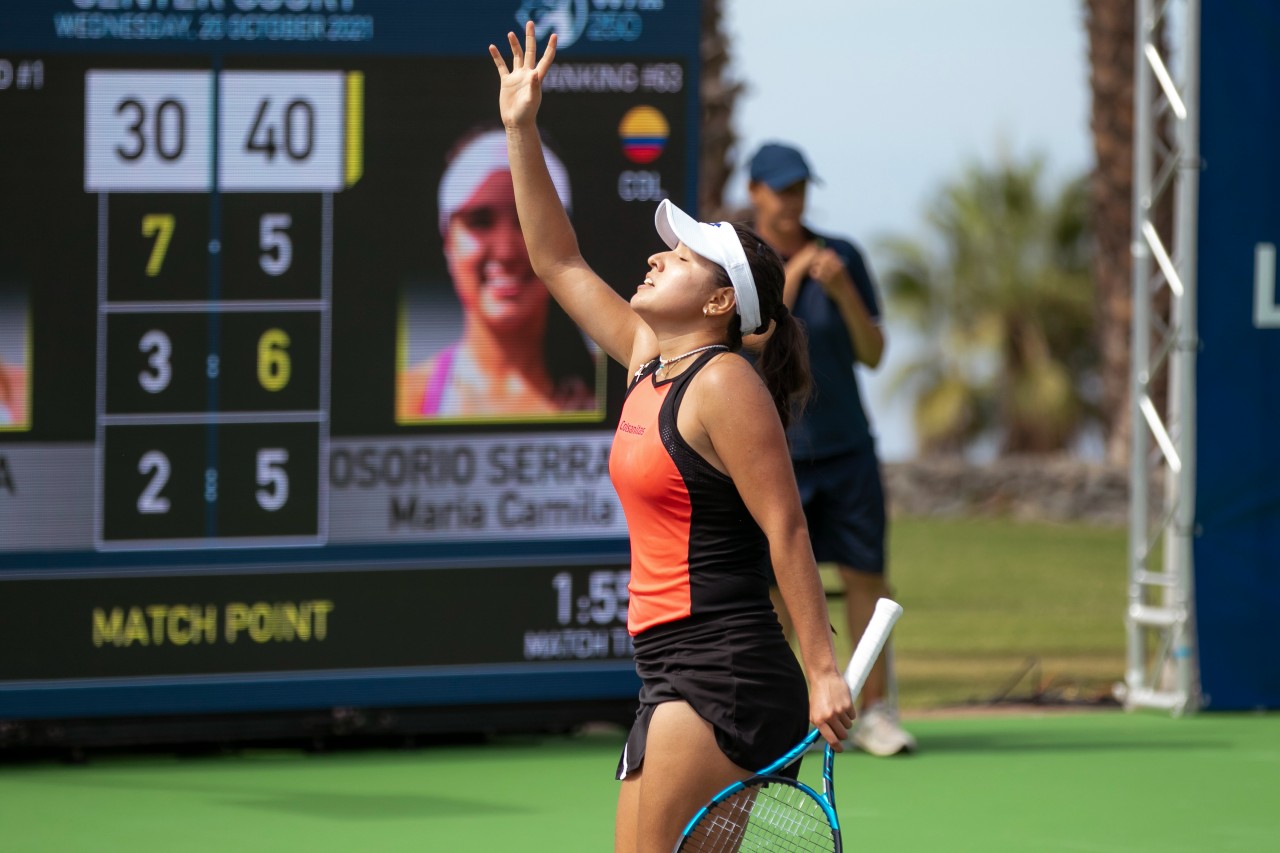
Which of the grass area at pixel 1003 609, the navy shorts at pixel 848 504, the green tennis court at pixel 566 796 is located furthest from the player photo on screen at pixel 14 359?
the grass area at pixel 1003 609

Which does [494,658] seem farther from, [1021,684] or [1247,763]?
[1021,684]

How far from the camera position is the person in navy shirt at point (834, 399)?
7207 millimetres

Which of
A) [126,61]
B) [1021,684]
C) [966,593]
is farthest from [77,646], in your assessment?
[966,593]

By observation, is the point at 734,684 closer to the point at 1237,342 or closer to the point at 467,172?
the point at 467,172

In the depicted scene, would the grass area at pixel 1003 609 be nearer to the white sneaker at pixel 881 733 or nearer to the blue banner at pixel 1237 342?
the blue banner at pixel 1237 342

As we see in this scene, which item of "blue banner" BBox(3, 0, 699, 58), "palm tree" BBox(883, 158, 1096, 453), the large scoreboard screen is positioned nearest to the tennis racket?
the large scoreboard screen

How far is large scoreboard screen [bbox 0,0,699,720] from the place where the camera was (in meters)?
7.02

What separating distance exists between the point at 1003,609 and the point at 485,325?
884 cm

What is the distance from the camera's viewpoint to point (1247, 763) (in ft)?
24.3

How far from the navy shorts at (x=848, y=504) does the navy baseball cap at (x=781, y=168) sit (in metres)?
1.05

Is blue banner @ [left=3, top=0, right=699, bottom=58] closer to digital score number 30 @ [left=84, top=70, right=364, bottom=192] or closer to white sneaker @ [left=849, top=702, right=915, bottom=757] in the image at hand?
digital score number 30 @ [left=84, top=70, right=364, bottom=192]

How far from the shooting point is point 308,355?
23.7 feet

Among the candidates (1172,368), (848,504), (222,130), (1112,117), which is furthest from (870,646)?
→ (1112,117)

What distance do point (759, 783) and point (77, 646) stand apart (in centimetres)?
409
